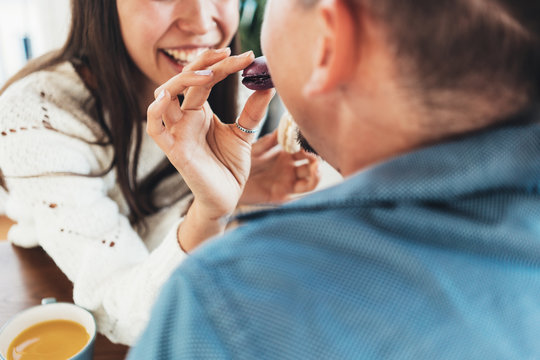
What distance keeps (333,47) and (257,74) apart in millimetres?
260

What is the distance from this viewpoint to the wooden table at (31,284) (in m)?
0.65

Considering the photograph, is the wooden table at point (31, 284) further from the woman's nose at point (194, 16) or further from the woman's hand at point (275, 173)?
the woman's nose at point (194, 16)

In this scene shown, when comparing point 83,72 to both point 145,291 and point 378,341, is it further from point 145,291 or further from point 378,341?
point 378,341

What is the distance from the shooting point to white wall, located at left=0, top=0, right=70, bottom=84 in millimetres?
1604

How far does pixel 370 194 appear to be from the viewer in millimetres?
301

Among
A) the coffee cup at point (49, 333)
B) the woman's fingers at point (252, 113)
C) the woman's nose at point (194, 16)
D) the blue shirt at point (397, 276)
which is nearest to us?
the blue shirt at point (397, 276)

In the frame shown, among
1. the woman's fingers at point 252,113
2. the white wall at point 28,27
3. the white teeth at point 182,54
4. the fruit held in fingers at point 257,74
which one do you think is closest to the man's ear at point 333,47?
the fruit held in fingers at point 257,74

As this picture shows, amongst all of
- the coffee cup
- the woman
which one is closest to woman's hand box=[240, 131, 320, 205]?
the woman

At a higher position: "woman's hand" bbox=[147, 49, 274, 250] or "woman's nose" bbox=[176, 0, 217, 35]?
"woman's nose" bbox=[176, 0, 217, 35]

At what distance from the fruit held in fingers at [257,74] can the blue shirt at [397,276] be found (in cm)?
31

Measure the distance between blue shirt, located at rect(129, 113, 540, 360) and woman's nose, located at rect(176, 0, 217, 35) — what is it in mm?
626

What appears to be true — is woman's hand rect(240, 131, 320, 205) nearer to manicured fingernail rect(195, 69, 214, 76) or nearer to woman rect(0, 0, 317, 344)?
woman rect(0, 0, 317, 344)

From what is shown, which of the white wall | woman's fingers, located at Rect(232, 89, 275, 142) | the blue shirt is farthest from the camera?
the white wall

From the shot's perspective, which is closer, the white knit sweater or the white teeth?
the white knit sweater
